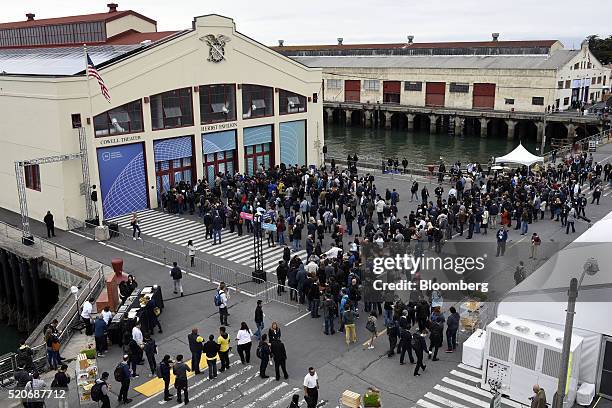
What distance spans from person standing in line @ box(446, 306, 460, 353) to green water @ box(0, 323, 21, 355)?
18757 mm

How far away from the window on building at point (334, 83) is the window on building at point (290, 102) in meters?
49.9

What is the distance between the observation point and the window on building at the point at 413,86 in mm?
83312

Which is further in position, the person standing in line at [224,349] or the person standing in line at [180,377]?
the person standing in line at [224,349]

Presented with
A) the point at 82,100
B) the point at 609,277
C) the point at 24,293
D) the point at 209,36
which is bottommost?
the point at 24,293

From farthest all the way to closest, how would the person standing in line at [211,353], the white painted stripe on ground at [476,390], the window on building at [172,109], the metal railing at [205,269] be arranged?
the window on building at [172,109]
the metal railing at [205,269]
the person standing in line at [211,353]
the white painted stripe on ground at [476,390]

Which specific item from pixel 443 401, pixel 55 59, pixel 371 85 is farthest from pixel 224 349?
pixel 371 85

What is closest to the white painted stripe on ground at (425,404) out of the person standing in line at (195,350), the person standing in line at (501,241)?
the person standing in line at (195,350)

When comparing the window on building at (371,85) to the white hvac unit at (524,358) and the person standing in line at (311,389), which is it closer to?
the white hvac unit at (524,358)

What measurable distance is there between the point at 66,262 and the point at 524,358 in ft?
63.4

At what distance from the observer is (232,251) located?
27641mm

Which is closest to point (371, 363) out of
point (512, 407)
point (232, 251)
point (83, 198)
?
point (512, 407)

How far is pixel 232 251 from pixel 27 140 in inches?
568

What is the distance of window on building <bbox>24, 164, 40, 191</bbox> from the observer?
32688 millimetres

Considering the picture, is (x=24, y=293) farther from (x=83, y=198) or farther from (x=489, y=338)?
(x=489, y=338)
